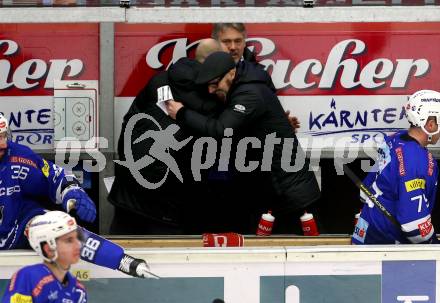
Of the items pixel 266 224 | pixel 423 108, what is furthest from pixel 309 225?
pixel 423 108

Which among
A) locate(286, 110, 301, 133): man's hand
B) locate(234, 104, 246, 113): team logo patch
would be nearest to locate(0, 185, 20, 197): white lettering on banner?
locate(234, 104, 246, 113): team logo patch

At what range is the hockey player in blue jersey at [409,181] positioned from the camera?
647 cm

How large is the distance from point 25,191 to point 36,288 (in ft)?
4.27

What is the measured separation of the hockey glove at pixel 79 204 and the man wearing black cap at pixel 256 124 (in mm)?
919

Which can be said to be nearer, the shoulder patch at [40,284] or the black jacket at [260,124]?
the shoulder patch at [40,284]

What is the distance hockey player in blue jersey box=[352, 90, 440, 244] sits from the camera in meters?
6.47

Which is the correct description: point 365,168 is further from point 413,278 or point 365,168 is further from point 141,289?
point 141,289

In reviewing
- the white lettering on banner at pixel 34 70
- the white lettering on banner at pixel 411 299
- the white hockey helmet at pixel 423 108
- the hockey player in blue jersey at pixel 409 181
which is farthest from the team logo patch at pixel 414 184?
the white lettering on banner at pixel 34 70

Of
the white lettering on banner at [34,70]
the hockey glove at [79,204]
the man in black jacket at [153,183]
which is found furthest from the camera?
the white lettering on banner at [34,70]

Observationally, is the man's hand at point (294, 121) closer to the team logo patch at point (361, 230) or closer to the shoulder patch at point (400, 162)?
the team logo patch at point (361, 230)

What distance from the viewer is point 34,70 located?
7910 millimetres

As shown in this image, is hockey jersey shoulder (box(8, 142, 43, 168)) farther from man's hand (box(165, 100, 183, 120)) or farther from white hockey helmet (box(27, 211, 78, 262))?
white hockey helmet (box(27, 211, 78, 262))

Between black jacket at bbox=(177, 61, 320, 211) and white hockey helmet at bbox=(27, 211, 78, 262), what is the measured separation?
1.71 m

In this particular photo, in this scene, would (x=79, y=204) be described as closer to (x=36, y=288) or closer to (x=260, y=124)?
(x=36, y=288)
